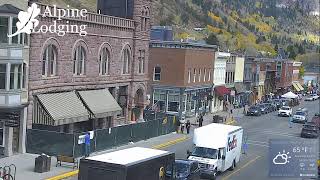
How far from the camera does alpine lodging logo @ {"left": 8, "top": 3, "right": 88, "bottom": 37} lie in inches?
1253

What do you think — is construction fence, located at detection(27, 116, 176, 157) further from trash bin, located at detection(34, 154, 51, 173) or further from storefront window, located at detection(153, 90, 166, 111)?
storefront window, located at detection(153, 90, 166, 111)

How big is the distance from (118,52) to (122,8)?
501cm

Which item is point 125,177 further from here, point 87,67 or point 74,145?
point 87,67

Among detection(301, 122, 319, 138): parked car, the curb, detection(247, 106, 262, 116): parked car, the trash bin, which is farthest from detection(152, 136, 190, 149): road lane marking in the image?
detection(247, 106, 262, 116): parked car

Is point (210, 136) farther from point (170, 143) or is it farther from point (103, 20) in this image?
point (103, 20)

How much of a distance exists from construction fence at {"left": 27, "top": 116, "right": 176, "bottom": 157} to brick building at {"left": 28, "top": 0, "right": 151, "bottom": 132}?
4.22 ft

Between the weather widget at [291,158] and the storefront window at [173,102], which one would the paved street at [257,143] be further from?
the weather widget at [291,158]

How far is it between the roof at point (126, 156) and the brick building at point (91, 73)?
13445mm

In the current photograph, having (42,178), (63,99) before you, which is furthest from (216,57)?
(42,178)

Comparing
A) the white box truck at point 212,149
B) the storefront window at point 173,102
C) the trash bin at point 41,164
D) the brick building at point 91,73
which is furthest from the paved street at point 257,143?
the brick building at point 91,73

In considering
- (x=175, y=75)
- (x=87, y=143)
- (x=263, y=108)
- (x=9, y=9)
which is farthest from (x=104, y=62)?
(x=263, y=108)

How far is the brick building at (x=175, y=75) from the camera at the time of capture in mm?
59062

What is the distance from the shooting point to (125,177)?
19031mm

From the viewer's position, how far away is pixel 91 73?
41531 millimetres
